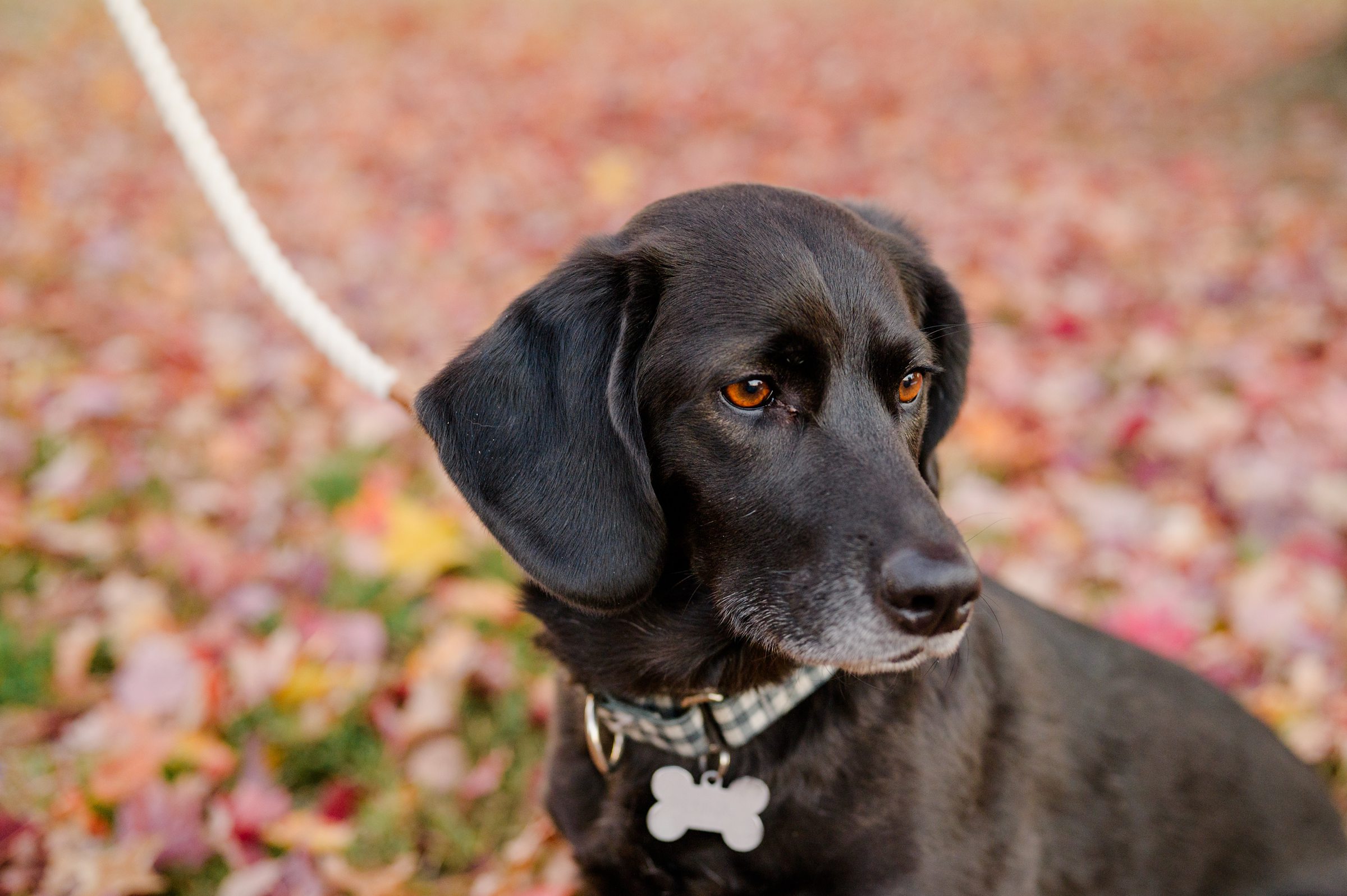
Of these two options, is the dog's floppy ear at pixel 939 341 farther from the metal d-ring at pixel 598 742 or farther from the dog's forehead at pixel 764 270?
the metal d-ring at pixel 598 742

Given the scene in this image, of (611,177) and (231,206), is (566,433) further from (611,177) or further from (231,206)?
(611,177)

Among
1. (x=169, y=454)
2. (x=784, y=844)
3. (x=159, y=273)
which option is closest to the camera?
(x=784, y=844)

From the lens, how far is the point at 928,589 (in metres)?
1.85

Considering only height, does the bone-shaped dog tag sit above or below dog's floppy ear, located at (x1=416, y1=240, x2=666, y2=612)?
below

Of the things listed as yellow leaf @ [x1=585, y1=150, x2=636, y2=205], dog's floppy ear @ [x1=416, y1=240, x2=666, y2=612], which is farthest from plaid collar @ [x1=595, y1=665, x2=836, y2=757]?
yellow leaf @ [x1=585, y1=150, x2=636, y2=205]

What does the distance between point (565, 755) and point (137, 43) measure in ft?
7.39

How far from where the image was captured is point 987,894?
2189 millimetres

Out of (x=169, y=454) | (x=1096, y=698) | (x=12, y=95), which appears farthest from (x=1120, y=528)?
(x=12, y=95)

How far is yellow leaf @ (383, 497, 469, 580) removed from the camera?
13.1ft

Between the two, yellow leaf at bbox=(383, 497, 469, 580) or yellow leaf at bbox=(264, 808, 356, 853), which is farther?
yellow leaf at bbox=(383, 497, 469, 580)

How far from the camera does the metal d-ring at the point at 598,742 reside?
7.66 feet

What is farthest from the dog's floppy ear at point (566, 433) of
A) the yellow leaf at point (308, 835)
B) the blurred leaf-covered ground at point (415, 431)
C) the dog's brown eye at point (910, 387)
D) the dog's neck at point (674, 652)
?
the yellow leaf at point (308, 835)

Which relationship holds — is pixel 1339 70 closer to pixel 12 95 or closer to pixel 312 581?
pixel 312 581

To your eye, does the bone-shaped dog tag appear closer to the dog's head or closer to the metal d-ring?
the metal d-ring
